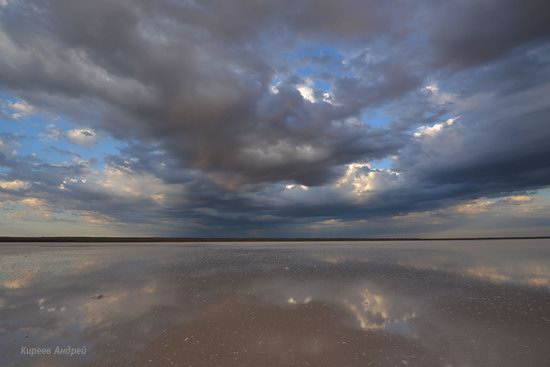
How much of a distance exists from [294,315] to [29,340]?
22.9 ft

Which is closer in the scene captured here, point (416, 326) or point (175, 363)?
point (175, 363)

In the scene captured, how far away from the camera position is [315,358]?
6.02m

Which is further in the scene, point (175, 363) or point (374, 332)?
point (374, 332)

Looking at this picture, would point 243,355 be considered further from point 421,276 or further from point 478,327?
point 421,276

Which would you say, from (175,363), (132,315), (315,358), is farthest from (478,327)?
(132,315)


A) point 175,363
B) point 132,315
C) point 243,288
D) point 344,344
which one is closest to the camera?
point 175,363

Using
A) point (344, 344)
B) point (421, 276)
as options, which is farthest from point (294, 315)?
point (421, 276)

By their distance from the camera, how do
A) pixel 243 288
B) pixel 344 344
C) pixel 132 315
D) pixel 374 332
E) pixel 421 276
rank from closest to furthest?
pixel 344 344, pixel 374 332, pixel 132 315, pixel 243 288, pixel 421 276

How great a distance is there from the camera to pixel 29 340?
275 inches

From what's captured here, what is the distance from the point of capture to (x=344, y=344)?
673cm

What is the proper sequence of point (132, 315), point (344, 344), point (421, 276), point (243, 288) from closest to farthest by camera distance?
point (344, 344)
point (132, 315)
point (243, 288)
point (421, 276)

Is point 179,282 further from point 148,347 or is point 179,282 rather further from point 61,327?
point 148,347

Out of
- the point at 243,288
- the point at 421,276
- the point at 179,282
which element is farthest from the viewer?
the point at 421,276

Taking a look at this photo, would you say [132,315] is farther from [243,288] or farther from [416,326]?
[416,326]
